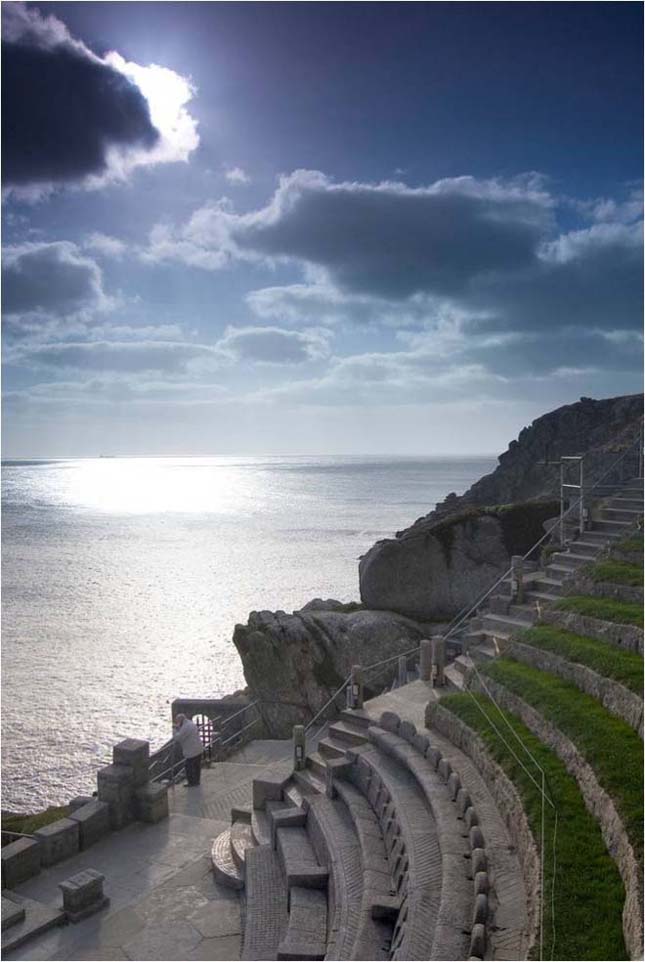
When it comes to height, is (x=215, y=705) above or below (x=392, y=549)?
below

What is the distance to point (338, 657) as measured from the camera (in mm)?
26312

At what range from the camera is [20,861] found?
1336cm

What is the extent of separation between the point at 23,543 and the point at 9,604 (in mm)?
41869

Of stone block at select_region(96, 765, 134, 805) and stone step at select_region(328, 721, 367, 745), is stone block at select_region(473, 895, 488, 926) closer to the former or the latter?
stone step at select_region(328, 721, 367, 745)

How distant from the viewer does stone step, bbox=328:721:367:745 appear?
47.8 ft

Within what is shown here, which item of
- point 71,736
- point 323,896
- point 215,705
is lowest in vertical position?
point 71,736

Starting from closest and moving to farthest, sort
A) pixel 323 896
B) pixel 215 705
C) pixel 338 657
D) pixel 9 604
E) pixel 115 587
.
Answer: pixel 323 896 → pixel 215 705 → pixel 338 657 → pixel 9 604 → pixel 115 587

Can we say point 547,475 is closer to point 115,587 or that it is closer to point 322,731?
point 322,731

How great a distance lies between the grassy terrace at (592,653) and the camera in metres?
10.7

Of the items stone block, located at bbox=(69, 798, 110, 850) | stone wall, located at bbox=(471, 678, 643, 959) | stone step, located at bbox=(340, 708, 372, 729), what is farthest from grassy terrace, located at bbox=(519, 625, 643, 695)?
stone block, located at bbox=(69, 798, 110, 850)

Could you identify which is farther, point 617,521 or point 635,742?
point 617,521

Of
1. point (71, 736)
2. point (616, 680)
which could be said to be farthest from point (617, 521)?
point (71, 736)

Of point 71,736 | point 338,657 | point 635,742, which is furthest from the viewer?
point 71,736

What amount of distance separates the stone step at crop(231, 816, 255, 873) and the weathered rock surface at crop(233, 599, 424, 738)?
1186cm
